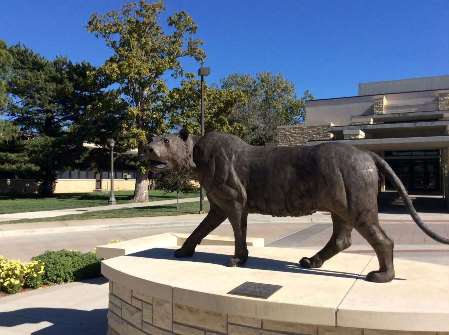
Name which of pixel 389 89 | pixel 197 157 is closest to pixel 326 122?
pixel 389 89

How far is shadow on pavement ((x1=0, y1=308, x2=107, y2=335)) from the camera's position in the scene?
5793 millimetres

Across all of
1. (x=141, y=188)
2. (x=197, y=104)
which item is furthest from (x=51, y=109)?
(x=197, y=104)

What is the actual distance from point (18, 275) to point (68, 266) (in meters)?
1.02

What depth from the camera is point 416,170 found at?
37656 mm

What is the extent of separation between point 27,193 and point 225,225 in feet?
104

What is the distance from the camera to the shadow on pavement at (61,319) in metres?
5.79

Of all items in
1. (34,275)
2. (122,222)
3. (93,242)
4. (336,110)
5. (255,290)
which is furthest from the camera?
(336,110)

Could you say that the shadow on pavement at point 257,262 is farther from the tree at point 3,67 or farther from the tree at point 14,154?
the tree at point 14,154

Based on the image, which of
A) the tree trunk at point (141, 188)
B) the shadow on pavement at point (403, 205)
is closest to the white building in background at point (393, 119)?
the shadow on pavement at point (403, 205)

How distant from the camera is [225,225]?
19219 mm

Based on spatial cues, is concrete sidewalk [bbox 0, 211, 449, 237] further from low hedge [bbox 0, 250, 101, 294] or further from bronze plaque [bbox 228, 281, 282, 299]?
bronze plaque [bbox 228, 281, 282, 299]

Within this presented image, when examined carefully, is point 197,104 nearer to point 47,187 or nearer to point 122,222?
point 122,222

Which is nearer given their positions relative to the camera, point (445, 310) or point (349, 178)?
point (445, 310)

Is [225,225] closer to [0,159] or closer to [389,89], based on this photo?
[0,159]
